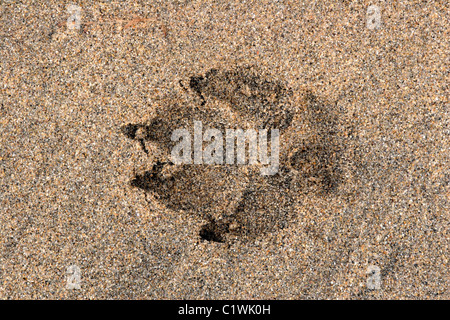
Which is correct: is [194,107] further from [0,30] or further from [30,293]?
[30,293]

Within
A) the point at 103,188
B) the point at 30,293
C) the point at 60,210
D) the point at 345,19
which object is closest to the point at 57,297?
the point at 30,293
